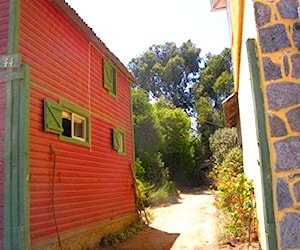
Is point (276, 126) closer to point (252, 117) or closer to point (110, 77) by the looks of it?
point (252, 117)

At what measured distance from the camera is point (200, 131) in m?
32.7

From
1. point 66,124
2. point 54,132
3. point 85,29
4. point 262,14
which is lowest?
point 54,132

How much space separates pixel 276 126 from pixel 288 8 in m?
1.41

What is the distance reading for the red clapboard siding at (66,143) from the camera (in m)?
6.48

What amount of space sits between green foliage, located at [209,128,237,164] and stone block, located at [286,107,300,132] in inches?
636

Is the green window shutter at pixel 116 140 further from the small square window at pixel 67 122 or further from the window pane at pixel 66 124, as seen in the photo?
the window pane at pixel 66 124

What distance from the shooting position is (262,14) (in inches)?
163

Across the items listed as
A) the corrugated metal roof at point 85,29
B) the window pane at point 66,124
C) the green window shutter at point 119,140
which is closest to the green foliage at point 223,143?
the green window shutter at point 119,140

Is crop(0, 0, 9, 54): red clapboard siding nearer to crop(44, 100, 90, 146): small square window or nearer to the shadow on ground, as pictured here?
crop(44, 100, 90, 146): small square window

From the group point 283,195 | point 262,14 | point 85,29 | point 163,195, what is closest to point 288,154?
point 283,195

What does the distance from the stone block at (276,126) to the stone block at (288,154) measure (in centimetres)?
9

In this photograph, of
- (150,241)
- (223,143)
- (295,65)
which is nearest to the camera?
(295,65)

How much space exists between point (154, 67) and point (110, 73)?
2956 centimetres

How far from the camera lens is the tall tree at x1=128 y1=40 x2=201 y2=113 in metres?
39.6
